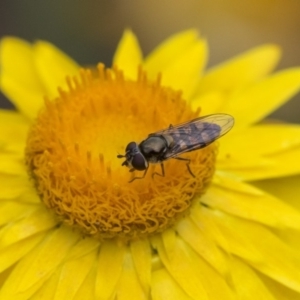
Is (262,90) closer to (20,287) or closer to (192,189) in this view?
(192,189)

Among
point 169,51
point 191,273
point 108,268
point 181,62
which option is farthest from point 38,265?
point 169,51

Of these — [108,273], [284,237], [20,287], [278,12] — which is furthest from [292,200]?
[278,12]

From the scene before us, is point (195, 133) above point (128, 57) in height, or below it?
below

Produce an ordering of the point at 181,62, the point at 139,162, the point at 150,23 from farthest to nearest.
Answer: the point at 150,23 < the point at 181,62 < the point at 139,162

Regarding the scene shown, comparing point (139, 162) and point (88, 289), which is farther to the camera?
point (88, 289)

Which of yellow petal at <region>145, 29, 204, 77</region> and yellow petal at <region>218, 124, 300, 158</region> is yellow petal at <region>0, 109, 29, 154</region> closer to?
yellow petal at <region>145, 29, 204, 77</region>

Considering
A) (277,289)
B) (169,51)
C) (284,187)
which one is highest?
(169,51)

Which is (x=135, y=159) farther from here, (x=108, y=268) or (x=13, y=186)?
(x=13, y=186)
